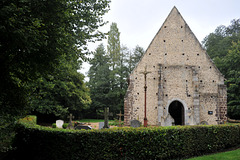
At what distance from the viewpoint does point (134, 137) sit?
6379mm

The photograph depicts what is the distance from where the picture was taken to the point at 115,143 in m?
6.20

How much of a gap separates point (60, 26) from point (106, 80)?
28.2 metres

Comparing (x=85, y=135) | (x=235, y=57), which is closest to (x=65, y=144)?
(x=85, y=135)

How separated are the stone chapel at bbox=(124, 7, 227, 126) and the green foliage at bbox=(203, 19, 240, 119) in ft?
18.8

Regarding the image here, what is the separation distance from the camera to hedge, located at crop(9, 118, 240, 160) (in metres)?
6.11

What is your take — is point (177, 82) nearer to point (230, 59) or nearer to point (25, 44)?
point (230, 59)

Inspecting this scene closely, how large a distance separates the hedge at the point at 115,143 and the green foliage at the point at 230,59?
1479cm

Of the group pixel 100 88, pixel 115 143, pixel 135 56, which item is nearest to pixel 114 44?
pixel 135 56

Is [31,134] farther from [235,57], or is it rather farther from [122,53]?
[122,53]

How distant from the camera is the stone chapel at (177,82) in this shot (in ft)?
49.4

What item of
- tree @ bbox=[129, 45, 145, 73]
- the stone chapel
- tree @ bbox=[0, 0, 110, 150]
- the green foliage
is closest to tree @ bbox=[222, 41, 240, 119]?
the green foliage

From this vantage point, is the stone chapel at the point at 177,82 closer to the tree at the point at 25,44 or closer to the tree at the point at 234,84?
the tree at the point at 234,84

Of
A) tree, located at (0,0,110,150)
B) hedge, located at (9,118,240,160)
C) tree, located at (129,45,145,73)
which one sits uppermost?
tree, located at (129,45,145,73)

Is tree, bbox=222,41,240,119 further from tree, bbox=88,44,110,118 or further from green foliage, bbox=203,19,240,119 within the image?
tree, bbox=88,44,110,118
